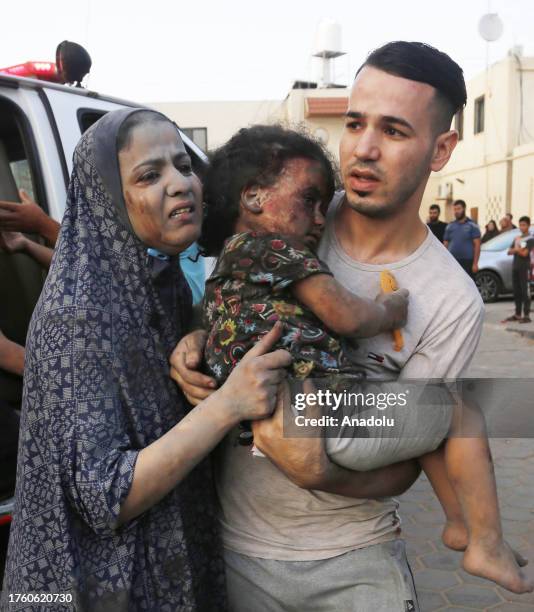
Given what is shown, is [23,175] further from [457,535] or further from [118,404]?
[457,535]

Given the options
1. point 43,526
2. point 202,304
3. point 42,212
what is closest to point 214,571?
point 43,526

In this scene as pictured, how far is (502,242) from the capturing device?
15.1 m

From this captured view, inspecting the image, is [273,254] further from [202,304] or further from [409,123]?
[409,123]

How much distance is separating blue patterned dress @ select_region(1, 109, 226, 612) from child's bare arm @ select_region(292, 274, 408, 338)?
0.37 metres

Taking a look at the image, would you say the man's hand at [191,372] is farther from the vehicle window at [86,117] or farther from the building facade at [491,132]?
the building facade at [491,132]

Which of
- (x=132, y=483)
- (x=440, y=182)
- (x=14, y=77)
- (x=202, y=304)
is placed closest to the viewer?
(x=132, y=483)

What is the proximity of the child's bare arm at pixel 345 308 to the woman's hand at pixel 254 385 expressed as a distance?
159mm

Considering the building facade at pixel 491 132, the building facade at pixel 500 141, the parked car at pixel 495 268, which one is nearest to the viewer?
the parked car at pixel 495 268

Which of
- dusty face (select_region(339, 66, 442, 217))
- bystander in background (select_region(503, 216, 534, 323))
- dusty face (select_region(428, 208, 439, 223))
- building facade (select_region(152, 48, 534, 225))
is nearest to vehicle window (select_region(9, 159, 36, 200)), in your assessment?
dusty face (select_region(339, 66, 442, 217))

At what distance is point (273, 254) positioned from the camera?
167 centimetres

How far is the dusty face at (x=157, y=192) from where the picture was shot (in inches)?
64.4

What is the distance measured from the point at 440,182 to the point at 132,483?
29205 millimetres

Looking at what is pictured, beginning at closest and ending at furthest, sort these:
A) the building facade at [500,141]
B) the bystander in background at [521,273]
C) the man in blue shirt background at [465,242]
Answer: the man in blue shirt background at [465,242], the bystander in background at [521,273], the building facade at [500,141]

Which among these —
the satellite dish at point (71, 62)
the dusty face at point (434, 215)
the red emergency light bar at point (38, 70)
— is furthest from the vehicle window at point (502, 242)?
the red emergency light bar at point (38, 70)
